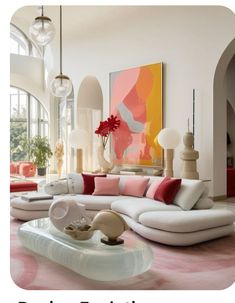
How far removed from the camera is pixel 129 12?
8.84 m

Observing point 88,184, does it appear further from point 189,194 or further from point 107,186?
point 189,194

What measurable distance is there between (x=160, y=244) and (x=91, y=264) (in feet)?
4.72

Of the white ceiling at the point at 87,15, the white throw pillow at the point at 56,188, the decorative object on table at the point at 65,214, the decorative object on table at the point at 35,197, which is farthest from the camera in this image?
the white ceiling at the point at 87,15

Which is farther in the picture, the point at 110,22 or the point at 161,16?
the point at 110,22

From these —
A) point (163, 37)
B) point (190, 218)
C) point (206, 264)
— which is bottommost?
point (206, 264)

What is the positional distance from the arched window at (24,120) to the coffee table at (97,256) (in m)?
10.3

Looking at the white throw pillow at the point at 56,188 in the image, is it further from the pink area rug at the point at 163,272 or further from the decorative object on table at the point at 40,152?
the decorative object on table at the point at 40,152

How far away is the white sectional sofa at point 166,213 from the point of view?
4297 millimetres

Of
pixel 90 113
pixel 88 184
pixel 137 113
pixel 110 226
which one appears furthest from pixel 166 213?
pixel 90 113

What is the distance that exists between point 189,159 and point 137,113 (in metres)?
2.17

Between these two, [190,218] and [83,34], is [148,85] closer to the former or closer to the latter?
[83,34]

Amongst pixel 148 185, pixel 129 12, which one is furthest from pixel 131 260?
pixel 129 12

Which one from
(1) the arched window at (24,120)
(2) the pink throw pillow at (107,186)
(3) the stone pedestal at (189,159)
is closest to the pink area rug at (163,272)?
(2) the pink throw pillow at (107,186)

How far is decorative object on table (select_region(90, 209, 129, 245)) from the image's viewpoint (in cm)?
350
